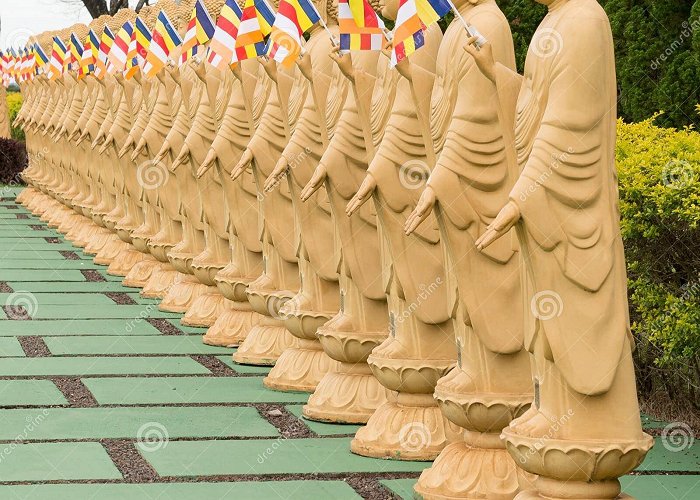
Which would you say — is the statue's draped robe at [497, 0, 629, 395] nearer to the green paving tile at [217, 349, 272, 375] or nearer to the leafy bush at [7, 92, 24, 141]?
the green paving tile at [217, 349, 272, 375]

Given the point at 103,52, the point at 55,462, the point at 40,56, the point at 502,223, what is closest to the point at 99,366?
the point at 55,462

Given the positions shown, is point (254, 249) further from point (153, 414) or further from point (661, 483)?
point (661, 483)

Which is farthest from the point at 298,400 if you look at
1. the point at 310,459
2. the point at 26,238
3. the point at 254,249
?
the point at 26,238

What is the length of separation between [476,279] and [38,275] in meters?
9.14

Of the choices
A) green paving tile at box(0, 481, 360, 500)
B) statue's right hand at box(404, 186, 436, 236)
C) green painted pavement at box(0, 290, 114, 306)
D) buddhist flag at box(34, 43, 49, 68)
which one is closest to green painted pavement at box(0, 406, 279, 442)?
green paving tile at box(0, 481, 360, 500)

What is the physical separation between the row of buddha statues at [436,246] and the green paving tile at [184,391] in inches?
7.4

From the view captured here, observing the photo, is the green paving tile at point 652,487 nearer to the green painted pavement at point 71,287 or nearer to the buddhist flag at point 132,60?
the green painted pavement at point 71,287

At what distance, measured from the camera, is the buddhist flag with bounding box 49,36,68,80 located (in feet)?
60.5

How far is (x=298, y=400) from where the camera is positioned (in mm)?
8008

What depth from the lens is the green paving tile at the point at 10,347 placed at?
31.2 ft

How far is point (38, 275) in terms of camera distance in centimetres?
1396

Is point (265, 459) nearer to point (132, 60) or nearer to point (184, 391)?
point (184, 391)

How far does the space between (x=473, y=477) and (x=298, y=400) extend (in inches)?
96.5

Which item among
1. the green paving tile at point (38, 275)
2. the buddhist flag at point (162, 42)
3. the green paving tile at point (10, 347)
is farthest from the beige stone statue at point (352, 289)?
the green paving tile at point (38, 275)
